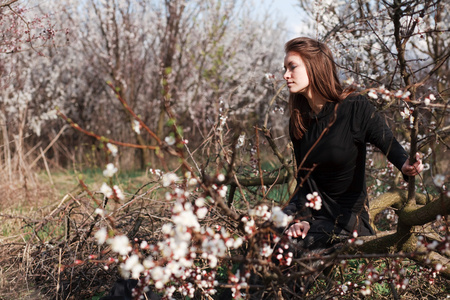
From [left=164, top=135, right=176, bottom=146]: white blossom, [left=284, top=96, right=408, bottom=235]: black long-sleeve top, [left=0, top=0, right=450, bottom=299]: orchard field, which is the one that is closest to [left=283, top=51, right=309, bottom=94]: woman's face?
[left=284, top=96, right=408, bottom=235]: black long-sleeve top

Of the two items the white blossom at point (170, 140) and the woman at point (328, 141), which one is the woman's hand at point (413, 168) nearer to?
the woman at point (328, 141)

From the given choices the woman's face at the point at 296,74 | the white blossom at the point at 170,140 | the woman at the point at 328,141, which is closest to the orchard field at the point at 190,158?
the white blossom at the point at 170,140

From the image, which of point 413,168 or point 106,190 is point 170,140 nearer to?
point 106,190

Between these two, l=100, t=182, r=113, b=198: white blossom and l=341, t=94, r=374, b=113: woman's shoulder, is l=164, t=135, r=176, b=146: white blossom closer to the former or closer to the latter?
l=100, t=182, r=113, b=198: white blossom

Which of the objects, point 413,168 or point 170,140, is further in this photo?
point 413,168

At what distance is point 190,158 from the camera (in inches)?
300

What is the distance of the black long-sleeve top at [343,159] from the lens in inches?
102

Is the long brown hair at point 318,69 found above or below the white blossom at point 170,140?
above

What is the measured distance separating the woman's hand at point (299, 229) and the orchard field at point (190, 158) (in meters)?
0.09

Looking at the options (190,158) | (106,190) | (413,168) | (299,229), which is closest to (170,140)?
(106,190)

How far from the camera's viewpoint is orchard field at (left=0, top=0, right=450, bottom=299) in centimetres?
168

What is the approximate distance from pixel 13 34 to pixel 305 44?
279cm

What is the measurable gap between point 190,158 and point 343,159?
5.17 metres

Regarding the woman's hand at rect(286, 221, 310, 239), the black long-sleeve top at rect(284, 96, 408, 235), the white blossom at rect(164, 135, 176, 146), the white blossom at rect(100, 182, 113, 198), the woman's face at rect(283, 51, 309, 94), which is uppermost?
the woman's face at rect(283, 51, 309, 94)
